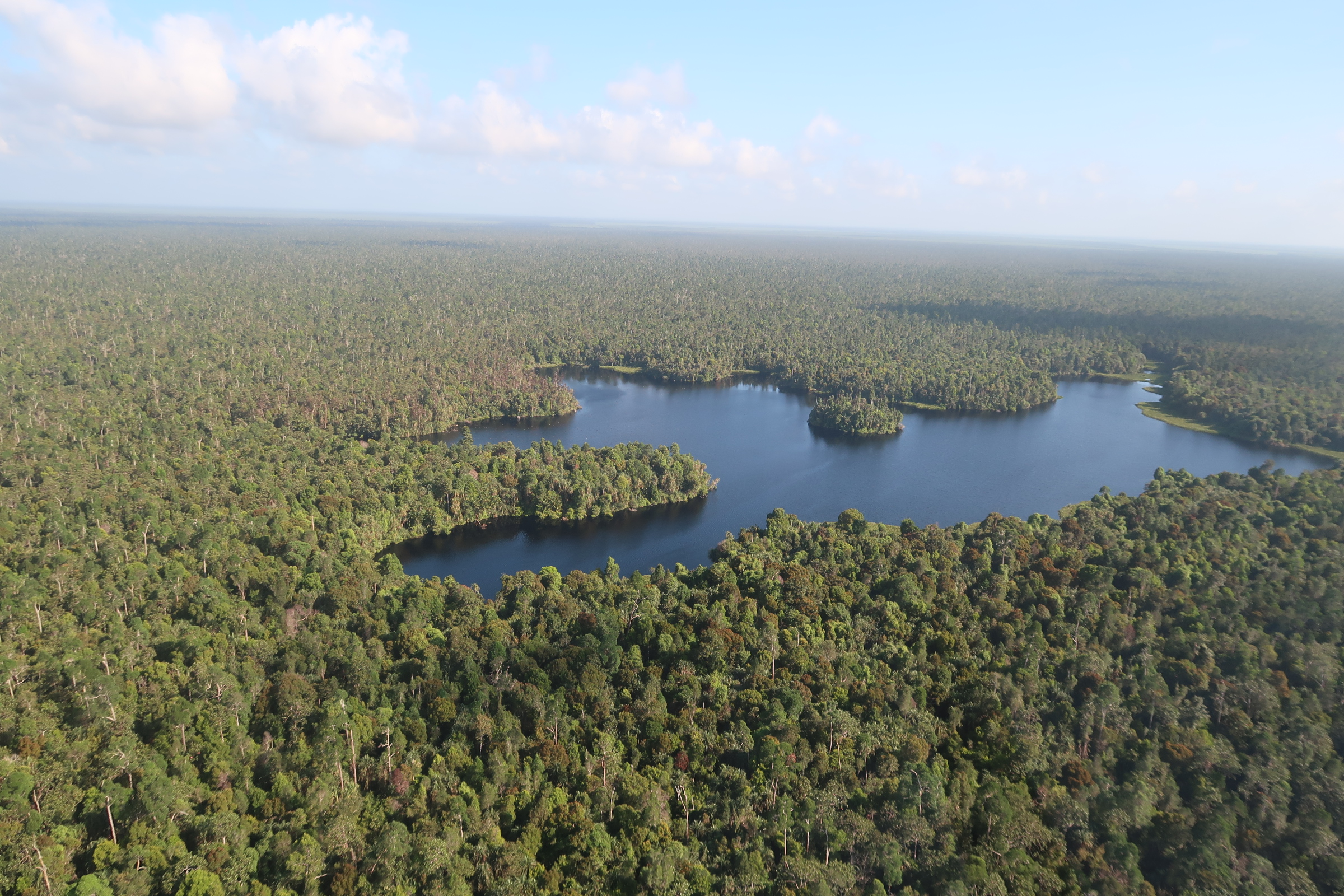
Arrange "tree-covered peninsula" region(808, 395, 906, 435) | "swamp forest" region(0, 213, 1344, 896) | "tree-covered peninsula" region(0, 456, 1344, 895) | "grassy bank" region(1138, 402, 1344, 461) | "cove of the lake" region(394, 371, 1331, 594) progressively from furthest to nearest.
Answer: "tree-covered peninsula" region(808, 395, 906, 435)
"grassy bank" region(1138, 402, 1344, 461)
"cove of the lake" region(394, 371, 1331, 594)
"swamp forest" region(0, 213, 1344, 896)
"tree-covered peninsula" region(0, 456, 1344, 895)

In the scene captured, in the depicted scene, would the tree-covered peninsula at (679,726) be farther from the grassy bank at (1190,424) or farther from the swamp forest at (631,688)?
the grassy bank at (1190,424)

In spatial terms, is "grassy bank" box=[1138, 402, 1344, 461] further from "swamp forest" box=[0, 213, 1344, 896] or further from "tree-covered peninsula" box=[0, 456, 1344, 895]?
"tree-covered peninsula" box=[0, 456, 1344, 895]

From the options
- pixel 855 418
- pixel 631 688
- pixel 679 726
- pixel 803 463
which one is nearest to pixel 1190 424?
pixel 855 418

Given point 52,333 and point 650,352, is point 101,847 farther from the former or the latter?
point 52,333

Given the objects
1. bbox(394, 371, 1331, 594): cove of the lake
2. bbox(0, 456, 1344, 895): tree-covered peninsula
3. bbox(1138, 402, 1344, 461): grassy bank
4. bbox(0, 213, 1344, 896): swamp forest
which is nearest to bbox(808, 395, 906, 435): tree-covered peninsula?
bbox(394, 371, 1331, 594): cove of the lake

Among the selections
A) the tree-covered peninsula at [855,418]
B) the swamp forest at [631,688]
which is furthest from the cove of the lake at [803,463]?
the swamp forest at [631,688]

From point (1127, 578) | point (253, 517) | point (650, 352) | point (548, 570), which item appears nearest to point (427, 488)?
point (253, 517)

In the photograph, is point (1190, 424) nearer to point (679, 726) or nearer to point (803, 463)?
point (803, 463)
